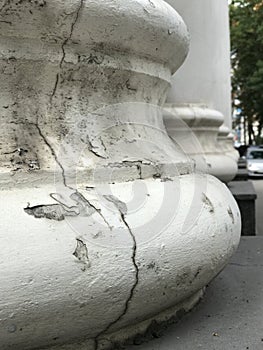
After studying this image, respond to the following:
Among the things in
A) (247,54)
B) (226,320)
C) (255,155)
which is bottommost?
(255,155)

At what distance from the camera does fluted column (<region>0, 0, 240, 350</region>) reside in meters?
1.44

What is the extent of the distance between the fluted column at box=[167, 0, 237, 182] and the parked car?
14.4m

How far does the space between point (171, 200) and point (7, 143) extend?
1.93 ft

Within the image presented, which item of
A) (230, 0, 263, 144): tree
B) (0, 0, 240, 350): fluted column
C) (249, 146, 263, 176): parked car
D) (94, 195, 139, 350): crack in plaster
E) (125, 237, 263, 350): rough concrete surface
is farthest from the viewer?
(230, 0, 263, 144): tree

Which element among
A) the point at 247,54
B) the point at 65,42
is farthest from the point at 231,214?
the point at 247,54

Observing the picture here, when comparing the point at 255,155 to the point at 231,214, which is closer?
the point at 231,214

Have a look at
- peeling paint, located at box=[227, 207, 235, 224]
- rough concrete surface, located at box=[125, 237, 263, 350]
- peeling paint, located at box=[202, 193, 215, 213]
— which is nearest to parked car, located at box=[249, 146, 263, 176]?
rough concrete surface, located at box=[125, 237, 263, 350]

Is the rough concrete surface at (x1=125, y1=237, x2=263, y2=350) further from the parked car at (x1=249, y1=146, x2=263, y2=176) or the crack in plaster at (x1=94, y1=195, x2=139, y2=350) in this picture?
the parked car at (x1=249, y1=146, x2=263, y2=176)

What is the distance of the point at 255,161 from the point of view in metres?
19.8

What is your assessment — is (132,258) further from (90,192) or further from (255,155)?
(255,155)

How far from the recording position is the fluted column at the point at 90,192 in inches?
56.8

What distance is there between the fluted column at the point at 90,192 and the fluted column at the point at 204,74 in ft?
5.88

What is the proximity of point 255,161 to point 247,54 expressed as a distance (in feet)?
21.6

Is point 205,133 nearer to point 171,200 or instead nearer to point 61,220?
point 171,200
